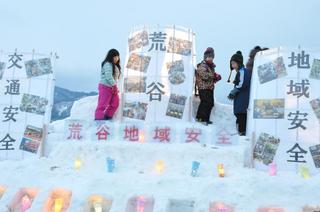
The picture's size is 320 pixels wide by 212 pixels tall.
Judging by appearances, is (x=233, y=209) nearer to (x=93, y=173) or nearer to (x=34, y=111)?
(x=93, y=173)

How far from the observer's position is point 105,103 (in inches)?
387

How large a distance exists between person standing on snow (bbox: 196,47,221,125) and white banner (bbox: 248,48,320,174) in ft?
3.05

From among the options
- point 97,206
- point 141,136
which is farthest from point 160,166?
point 97,206

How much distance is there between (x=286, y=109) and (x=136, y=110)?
9.28ft

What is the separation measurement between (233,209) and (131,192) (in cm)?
154

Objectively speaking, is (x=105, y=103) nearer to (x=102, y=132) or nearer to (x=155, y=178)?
(x=102, y=132)

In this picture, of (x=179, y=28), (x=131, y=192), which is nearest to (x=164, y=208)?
(x=131, y=192)

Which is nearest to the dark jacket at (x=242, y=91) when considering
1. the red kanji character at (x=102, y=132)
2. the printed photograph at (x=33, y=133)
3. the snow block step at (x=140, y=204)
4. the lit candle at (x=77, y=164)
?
the red kanji character at (x=102, y=132)

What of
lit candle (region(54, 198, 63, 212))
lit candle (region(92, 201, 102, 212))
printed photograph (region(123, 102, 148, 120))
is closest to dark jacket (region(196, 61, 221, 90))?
printed photograph (region(123, 102, 148, 120))

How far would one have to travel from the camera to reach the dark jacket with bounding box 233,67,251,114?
31.7ft

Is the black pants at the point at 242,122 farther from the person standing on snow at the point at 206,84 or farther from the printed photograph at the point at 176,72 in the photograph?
the printed photograph at the point at 176,72

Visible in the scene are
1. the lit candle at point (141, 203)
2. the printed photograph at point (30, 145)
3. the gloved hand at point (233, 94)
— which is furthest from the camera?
the gloved hand at point (233, 94)

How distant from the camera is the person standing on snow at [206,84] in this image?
990cm

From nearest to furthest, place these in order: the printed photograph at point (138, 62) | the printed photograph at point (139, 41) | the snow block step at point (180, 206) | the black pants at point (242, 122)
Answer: the snow block step at point (180, 206) < the black pants at point (242, 122) < the printed photograph at point (138, 62) < the printed photograph at point (139, 41)
